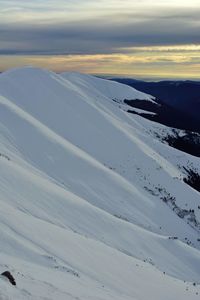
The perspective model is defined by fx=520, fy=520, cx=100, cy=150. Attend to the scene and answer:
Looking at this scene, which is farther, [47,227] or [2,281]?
[47,227]

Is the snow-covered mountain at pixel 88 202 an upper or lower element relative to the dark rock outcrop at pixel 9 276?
lower

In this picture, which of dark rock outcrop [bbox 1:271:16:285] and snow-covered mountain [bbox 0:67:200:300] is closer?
dark rock outcrop [bbox 1:271:16:285]

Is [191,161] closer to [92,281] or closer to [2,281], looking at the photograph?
[92,281]

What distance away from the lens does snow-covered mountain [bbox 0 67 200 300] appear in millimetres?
18672

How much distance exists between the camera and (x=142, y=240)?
3036 cm

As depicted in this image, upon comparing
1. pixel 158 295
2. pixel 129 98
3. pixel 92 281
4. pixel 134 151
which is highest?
pixel 92 281

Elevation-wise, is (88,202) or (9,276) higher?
(9,276)

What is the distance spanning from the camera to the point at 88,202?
36.6 m

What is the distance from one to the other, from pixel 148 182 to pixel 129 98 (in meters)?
85.3

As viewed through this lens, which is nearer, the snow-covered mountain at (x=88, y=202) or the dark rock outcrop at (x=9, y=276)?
the dark rock outcrop at (x=9, y=276)

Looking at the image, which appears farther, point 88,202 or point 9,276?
point 88,202

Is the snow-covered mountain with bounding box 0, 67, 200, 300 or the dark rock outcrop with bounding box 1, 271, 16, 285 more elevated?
the dark rock outcrop with bounding box 1, 271, 16, 285

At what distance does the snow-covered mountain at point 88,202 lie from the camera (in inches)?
735

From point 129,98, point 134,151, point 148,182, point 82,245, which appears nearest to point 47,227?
point 82,245
